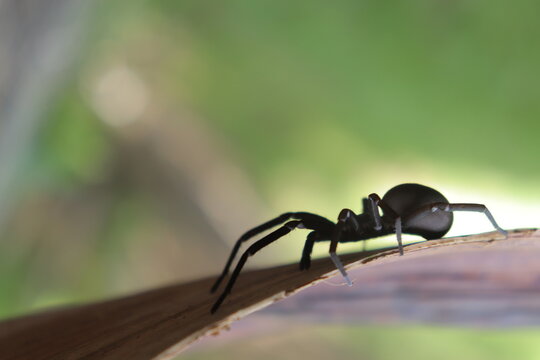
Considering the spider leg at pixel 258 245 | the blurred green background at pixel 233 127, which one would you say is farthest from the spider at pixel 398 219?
the blurred green background at pixel 233 127

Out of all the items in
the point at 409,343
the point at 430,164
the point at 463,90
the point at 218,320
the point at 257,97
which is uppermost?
the point at 257,97

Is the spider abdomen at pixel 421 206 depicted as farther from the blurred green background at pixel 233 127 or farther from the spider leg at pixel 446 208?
the blurred green background at pixel 233 127

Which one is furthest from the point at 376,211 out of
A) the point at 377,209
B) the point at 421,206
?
the point at 421,206

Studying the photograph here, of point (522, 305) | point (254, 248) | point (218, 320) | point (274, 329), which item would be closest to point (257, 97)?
point (254, 248)

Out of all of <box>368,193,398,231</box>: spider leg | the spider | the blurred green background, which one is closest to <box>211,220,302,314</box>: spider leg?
the spider

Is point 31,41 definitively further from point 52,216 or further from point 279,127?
point 279,127

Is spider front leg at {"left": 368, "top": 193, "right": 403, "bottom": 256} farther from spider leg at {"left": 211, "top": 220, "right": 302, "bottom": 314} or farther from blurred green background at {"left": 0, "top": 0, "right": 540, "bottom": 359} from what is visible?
blurred green background at {"left": 0, "top": 0, "right": 540, "bottom": 359}
